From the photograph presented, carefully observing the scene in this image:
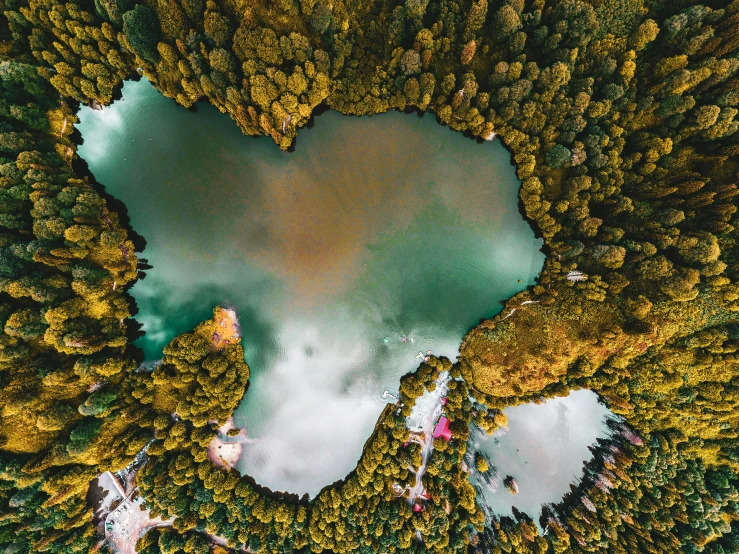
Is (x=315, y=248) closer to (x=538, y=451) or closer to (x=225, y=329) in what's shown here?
(x=225, y=329)

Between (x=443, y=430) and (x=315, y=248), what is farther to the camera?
(x=443, y=430)

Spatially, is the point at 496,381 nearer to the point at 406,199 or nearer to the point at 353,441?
the point at 353,441

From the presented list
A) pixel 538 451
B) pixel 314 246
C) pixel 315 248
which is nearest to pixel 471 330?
pixel 538 451

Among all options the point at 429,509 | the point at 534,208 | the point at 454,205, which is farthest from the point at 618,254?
the point at 429,509

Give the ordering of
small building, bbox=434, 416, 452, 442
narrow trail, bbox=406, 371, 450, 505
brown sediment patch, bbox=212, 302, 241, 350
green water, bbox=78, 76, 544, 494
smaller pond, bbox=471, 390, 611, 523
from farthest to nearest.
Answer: smaller pond, bbox=471, 390, 611, 523, narrow trail, bbox=406, 371, 450, 505, small building, bbox=434, 416, 452, 442, brown sediment patch, bbox=212, 302, 241, 350, green water, bbox=78, 76, 544, 494

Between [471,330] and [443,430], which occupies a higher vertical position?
[471,330]

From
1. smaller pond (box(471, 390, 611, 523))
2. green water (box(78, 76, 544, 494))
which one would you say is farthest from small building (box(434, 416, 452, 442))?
green water (box(78, 76, 544, 494))

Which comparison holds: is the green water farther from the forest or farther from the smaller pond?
the smaller pond
